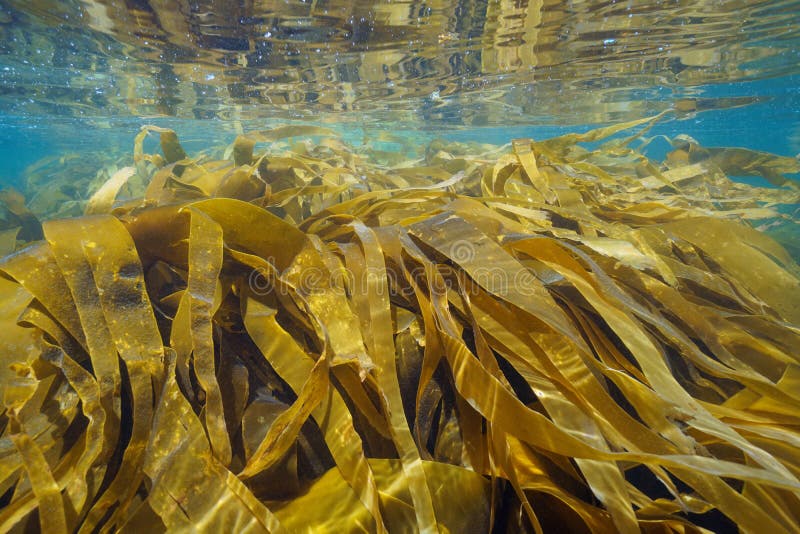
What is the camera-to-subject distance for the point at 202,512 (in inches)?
30.5

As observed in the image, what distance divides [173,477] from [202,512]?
11 cm

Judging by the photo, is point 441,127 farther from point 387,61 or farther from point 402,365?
point 402,365

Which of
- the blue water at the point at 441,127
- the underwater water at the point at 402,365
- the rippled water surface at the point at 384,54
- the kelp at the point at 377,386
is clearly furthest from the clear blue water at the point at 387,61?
the kelp at the point at 377,386

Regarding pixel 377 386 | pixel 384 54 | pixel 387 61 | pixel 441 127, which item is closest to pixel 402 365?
pixel 377 386

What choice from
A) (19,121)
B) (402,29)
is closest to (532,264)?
(402,29)

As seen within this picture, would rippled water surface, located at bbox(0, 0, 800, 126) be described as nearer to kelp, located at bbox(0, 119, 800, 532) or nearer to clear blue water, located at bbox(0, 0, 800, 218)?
clear blue water, located at bbox(0, 0, 800, 218)

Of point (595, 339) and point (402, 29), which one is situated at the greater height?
point (402, 29)

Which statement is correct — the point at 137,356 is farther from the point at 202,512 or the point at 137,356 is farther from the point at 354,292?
the point at 354,292

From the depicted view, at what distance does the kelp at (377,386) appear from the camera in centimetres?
81

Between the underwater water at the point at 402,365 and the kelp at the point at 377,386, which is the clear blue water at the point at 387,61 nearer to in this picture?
the underwater water at the point at 402,365

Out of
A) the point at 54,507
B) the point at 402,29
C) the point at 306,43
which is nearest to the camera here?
the point at 54,507

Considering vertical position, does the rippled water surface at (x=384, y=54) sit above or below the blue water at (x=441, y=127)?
above

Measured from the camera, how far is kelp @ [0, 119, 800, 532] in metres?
0.81

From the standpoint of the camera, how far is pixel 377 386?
3.15 ft
